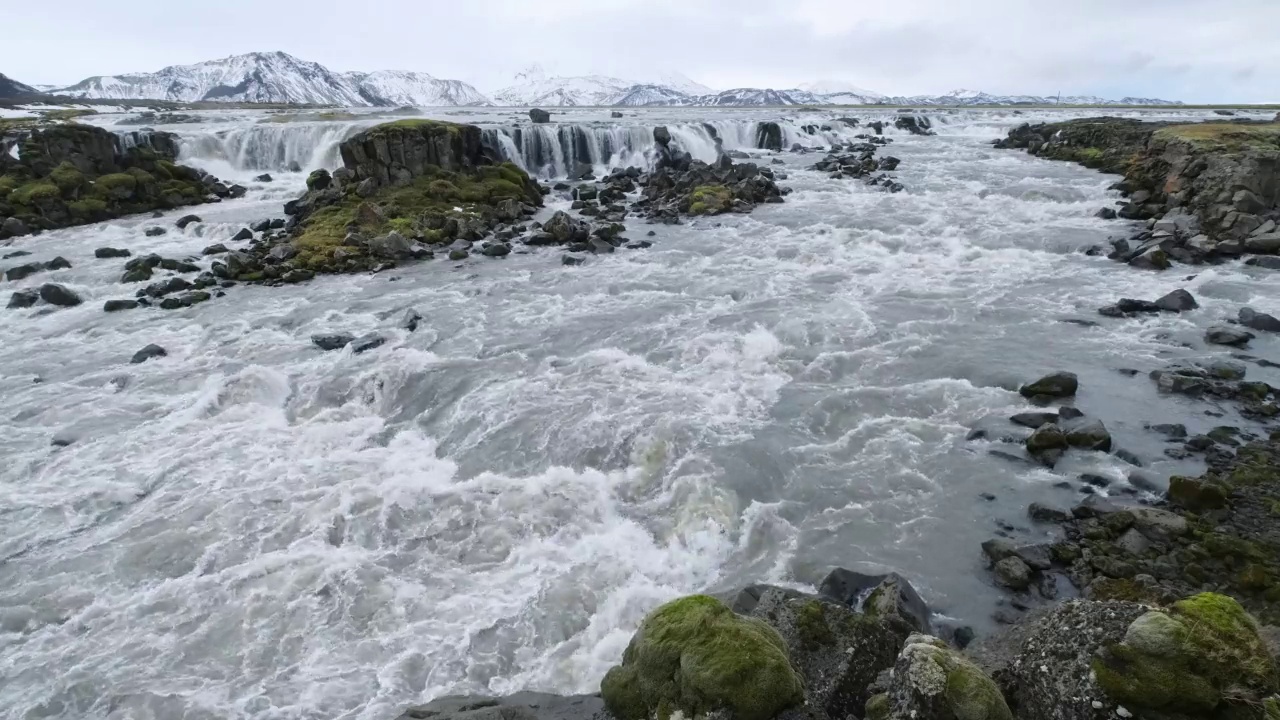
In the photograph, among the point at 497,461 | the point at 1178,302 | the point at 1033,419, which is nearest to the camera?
the point at 497,461

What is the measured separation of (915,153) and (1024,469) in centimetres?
4845

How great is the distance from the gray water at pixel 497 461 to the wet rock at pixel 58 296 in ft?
1.88

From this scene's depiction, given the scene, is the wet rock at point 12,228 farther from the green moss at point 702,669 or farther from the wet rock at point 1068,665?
the wet rock at point 1068,665

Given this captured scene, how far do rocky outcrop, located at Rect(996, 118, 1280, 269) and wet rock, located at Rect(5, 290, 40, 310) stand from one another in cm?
3436

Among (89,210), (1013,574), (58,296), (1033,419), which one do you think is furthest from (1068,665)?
(89,210)

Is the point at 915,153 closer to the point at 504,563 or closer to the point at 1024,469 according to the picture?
the point at 1024,469

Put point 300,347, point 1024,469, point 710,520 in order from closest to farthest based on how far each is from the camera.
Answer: point 710,520
point 1024,469
point 300,347

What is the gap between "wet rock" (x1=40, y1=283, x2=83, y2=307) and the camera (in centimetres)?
2114

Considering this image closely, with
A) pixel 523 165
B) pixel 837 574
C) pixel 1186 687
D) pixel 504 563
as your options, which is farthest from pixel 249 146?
pixel 1186 687

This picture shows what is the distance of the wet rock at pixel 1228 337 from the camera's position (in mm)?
15164

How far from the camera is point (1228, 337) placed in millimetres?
15219

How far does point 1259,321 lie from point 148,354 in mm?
26471

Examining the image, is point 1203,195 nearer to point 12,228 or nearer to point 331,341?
→ point 331,341

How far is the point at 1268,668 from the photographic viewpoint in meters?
4.53
